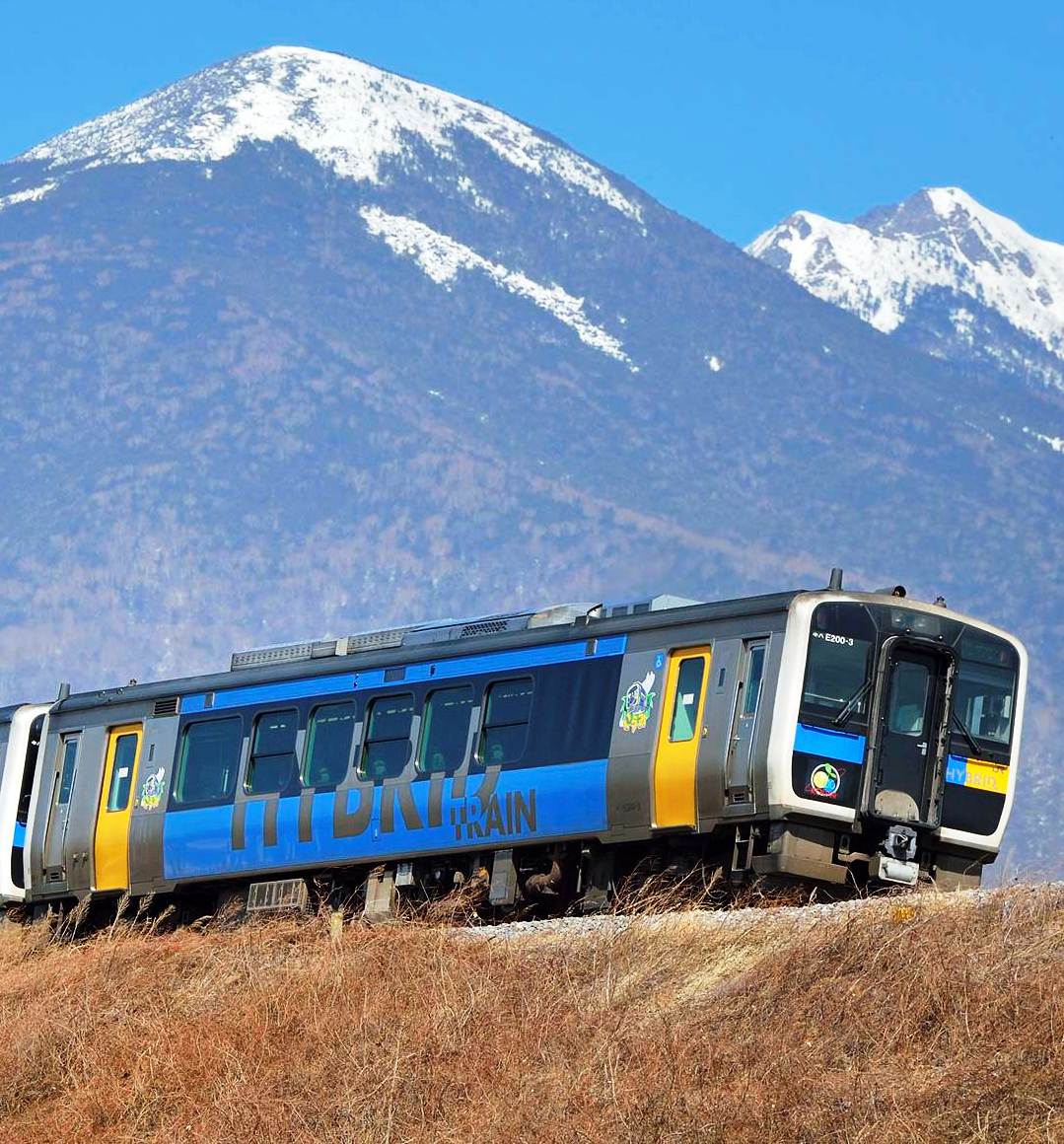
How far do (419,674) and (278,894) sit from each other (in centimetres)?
288

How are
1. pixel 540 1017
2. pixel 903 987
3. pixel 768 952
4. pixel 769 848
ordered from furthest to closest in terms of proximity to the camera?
pixel 769 848 → pixel 768 952 → pixel 540 1017 → pixel 903 987

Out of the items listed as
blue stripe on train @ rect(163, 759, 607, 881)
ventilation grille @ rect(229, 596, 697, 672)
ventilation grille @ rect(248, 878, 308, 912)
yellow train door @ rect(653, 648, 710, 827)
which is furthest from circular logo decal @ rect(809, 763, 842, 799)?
ventilation grille @ rect(248, 878, 308, 912)

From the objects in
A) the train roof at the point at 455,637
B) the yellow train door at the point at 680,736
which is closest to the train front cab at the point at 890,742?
the train roof at the point at 455,637

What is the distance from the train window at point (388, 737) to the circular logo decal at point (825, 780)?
15.7 ft

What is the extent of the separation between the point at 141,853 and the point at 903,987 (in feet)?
44.7

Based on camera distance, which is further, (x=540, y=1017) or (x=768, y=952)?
(x=768, y=952)

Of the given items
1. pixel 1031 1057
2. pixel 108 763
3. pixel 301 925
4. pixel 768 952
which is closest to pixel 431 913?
pixel 301 925

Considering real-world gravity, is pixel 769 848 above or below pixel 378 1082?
above

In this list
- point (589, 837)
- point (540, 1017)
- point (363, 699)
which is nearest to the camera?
point (540, 1017)

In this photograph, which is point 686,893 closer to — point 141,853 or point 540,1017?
point 540,1017

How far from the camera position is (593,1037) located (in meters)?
15.1

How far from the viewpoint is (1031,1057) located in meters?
13.1

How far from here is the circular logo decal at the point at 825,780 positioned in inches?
808

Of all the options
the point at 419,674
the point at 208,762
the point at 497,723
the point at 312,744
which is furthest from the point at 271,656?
the point at 497,723
